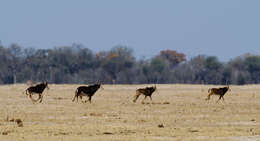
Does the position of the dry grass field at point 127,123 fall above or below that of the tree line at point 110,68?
below

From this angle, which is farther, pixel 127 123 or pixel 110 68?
pixel 110 68

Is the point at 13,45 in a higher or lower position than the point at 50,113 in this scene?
higher

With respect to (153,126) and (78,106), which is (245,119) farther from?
(78,106)

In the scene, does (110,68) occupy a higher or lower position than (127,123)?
higher

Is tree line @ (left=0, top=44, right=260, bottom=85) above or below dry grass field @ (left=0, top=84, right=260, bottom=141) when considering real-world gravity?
above

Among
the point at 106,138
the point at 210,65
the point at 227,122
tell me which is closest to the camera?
the point at 106,138

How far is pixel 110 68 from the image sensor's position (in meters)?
95.9

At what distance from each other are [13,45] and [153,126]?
82205 mm

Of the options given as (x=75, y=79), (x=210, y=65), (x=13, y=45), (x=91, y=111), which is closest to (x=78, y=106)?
(x=91, y=111)

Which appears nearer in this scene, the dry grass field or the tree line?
the dry grass field

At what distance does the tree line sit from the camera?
8919 centimetres

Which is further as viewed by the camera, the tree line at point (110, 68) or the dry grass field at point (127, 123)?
the tree line at point (110, 68)

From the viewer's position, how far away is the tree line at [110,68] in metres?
89.2

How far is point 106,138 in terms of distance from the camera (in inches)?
720
